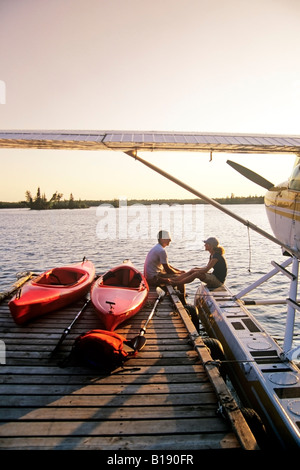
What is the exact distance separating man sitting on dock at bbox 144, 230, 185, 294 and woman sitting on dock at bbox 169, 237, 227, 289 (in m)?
0.31

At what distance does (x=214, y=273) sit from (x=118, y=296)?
3712mm

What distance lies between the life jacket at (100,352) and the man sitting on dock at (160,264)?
4.50 meters

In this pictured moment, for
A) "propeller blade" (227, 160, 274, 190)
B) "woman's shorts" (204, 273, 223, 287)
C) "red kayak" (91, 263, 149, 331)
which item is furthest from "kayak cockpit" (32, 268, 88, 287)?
"propeller blade" (227, 160, 274, 190)

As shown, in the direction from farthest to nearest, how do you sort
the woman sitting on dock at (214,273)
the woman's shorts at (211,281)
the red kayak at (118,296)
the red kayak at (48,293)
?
the woman's shorts at (211,281) → the woman sitting on dock at (214,273) → the red kayak at (48,293) → the red kayak at (118,296)

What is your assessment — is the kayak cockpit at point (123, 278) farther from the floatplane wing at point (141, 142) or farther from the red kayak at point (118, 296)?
the floatplane wing at point (141, 142)

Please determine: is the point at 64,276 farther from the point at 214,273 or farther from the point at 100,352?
the point at 100,352

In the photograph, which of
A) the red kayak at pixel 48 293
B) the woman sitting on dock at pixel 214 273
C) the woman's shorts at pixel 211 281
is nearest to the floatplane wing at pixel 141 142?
the red kayak at pixel 48 293

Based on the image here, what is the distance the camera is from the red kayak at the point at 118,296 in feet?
19.9

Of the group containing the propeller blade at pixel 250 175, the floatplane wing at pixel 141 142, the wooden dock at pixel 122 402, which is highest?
the floatplane wing at pixel 141 142

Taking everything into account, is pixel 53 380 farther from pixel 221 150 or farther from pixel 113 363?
pixel 221 150

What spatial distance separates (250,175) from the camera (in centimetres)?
673

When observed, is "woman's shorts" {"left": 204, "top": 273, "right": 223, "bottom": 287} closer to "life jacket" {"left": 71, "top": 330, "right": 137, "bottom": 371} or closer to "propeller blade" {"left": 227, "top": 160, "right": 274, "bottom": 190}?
"propeller blade" {"left": 227, "top": 160, "right": 274, "bottom": 190}

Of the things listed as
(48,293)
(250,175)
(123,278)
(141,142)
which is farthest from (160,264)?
(141,142)

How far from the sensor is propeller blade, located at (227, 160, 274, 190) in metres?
6.63
